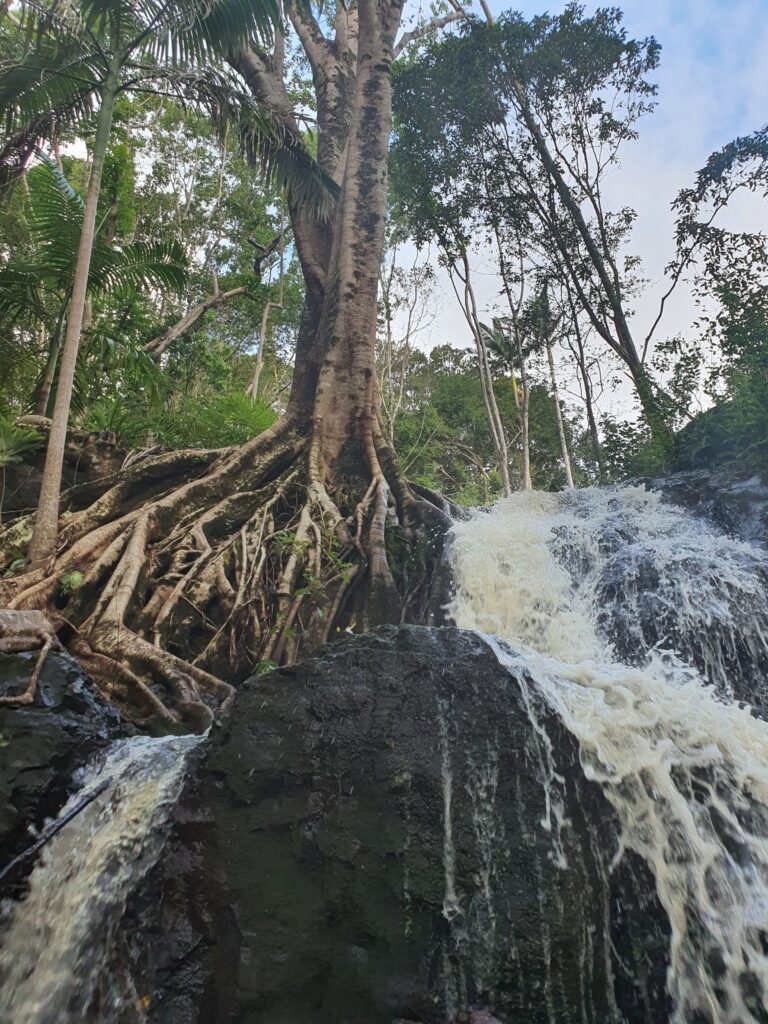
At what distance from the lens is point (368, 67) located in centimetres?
907

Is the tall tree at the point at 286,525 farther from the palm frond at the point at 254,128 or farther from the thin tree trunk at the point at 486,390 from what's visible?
the thin tree trunk at the point at 486,390

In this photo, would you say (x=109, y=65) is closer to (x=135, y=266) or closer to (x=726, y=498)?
(x=135, y=266)

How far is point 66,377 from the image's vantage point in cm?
516

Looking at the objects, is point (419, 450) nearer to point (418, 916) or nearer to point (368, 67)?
point (368, 67)

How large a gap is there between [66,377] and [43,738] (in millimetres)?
3118

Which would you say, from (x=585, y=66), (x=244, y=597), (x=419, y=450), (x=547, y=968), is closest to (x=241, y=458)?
(x=244, y=597)

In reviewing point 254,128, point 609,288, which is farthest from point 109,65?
point 609,288

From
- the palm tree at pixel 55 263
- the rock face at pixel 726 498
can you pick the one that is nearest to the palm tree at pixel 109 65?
the palm tree at pixel 55 263

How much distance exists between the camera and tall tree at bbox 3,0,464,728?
15.4 ft

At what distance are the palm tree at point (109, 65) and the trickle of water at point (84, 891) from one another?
350 cm

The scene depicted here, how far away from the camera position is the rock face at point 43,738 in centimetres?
276

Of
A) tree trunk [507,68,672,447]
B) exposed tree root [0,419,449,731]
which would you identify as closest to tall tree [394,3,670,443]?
tree trunk [507,68,672,447]

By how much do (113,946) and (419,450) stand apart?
19351 mm

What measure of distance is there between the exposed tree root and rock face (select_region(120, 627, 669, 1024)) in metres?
1.32
